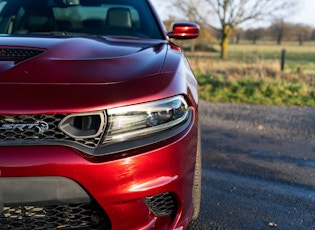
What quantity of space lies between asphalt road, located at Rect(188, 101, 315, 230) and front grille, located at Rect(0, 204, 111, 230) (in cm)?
107

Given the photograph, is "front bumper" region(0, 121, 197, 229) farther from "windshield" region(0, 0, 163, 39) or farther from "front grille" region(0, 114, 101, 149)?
"windshield" region(0, 0, 163, 39)

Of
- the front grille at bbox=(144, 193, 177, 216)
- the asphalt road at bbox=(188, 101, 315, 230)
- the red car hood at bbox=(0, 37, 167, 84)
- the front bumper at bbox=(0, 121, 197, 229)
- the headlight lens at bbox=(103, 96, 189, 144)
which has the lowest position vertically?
the asphalt road at bbox=(188, 101, 315, 230)

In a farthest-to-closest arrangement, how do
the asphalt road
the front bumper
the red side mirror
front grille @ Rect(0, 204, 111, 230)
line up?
the red side mirror → the asphalt road → front grille @ Rect(0, 204, 111, 230) → the front bumper

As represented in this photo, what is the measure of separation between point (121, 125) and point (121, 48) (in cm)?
72

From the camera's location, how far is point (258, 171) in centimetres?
386

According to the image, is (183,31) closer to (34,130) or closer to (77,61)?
(77,61)

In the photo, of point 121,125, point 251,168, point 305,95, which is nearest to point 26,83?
point 121,125

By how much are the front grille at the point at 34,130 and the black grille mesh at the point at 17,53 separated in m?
0.48

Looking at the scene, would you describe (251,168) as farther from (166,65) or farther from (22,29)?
(22,29)

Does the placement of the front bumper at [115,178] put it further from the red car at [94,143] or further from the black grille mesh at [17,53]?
the black grille mesh at [17,53]

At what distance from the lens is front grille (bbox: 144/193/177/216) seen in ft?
6.15

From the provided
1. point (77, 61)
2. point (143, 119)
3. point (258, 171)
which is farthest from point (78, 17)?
point (258, 171)

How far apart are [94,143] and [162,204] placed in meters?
0.45

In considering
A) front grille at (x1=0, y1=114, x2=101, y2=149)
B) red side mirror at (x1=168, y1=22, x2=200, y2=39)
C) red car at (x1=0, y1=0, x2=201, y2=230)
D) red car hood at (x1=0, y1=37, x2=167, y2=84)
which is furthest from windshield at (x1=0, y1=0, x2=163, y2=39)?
front grille at (x1=0, y1=114, x2=101, y2=149)
